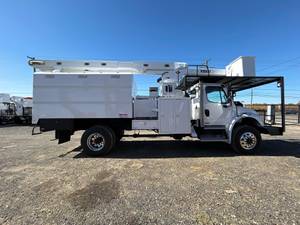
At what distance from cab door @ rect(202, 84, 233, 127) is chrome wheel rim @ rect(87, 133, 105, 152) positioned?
12.4 ft

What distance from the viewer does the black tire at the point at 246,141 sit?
677cm

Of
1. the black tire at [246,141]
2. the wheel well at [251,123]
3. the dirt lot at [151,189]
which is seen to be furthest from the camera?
the wheel well at [251,123]

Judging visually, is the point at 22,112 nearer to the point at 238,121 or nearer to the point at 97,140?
the point at 97,140

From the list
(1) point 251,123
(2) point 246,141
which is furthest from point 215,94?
(2) point 246,141

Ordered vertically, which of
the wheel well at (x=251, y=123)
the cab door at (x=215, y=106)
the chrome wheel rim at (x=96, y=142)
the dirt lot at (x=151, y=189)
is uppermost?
the cab door at (x=215, y=106)

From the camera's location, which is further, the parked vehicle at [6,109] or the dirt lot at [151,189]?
the parked vehicle at [6,109]

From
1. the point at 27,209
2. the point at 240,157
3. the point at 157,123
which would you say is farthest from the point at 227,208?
the point at 157,123

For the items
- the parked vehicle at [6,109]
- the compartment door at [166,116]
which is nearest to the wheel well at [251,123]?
the compartment door at [166,116]

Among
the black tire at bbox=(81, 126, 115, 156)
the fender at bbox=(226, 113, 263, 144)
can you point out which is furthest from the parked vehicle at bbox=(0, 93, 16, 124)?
→ the fender at bbox=(226, 113, 263, 144)

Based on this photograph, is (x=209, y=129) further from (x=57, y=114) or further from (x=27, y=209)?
(x=27, y=209)

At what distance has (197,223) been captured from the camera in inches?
109

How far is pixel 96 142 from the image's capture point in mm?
6789

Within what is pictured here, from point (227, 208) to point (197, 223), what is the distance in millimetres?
688

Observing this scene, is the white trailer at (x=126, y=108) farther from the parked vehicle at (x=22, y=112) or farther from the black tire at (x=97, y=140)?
the parked vehicle at (x=22, y=112)
